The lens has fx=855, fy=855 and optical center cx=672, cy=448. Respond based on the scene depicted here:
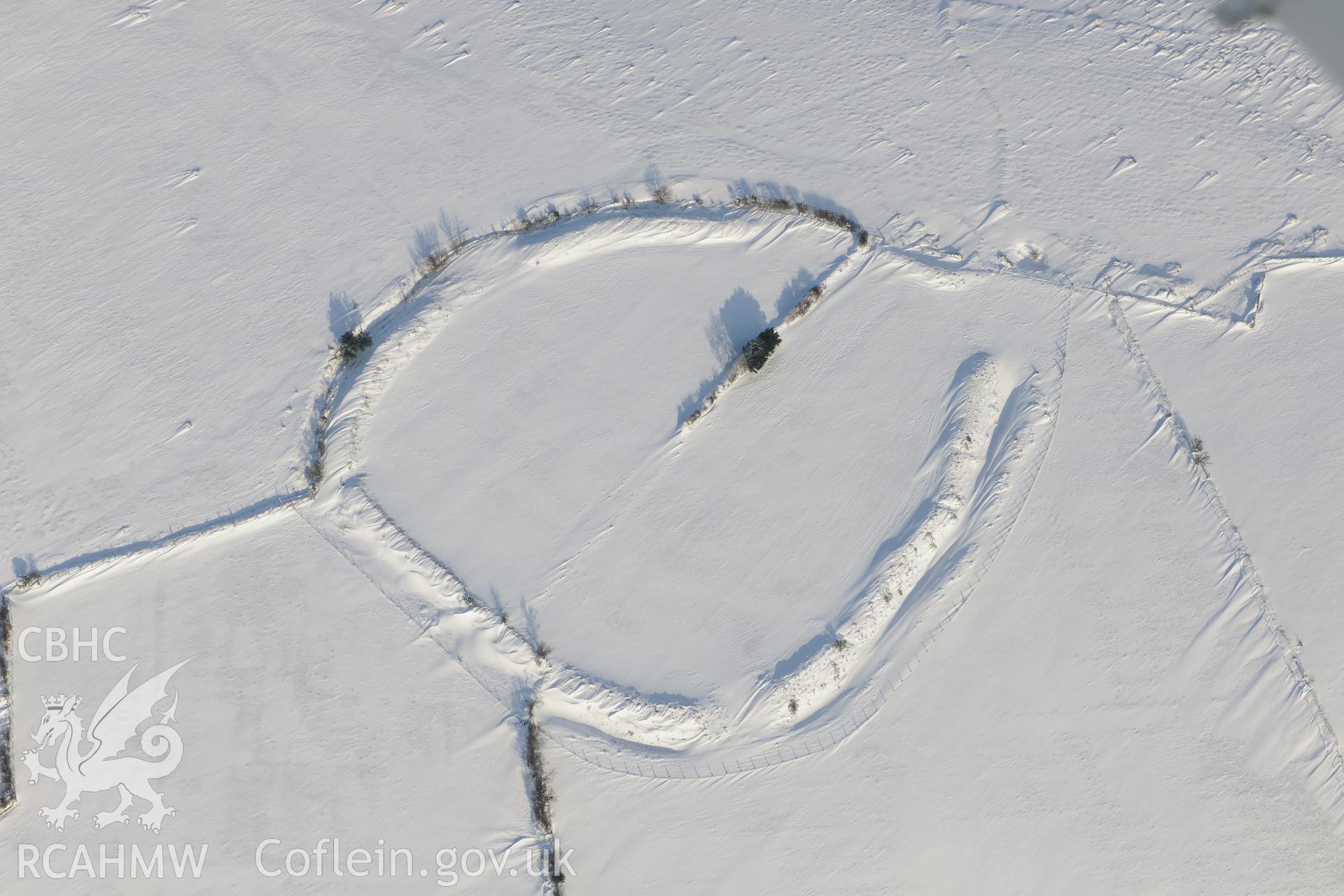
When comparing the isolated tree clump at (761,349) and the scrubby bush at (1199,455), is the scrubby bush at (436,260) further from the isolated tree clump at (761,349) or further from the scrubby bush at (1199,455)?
the scrubby bush at (1199,455)

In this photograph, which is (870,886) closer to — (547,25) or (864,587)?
(864,587)

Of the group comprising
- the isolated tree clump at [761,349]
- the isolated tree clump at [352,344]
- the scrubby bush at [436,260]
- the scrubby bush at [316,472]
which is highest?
the scrubby bush at [436,260]

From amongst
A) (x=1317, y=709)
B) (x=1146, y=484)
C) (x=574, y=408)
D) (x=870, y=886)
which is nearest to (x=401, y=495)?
(x=574, y=408)

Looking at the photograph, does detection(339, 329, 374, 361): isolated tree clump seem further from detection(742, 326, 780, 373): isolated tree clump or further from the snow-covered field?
detection(742, 326, 780, 373): isolated tree clump

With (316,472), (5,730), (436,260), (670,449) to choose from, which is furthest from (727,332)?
(5,730)

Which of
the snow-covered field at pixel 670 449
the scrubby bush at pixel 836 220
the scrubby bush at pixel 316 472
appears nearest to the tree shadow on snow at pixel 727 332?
the snow-covered field at pixel 670 449
